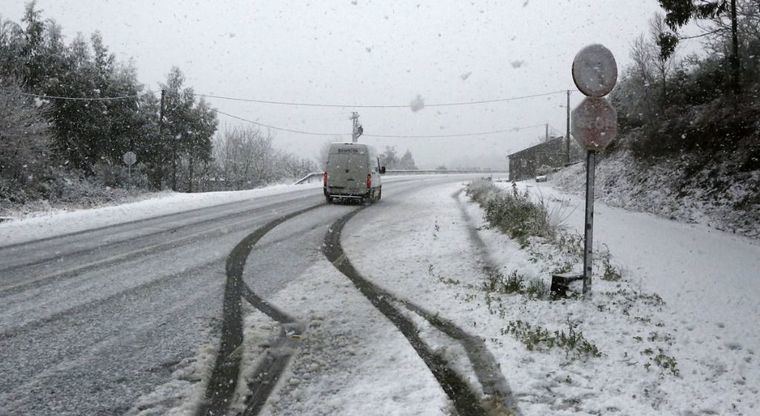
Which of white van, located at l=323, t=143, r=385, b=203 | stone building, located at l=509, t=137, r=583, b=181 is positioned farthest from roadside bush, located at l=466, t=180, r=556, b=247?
stone building, located at l=509, t=137, r=583, b=181

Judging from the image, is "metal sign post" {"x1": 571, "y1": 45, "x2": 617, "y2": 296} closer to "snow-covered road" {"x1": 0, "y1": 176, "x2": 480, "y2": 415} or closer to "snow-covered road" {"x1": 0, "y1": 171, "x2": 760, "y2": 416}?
"snow-covered road" {"x1": 0, "y1": 171, "x2": 760, "y2": 416}

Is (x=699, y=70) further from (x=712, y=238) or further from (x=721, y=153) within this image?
(x=712, y=238)

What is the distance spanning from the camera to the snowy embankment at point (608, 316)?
11.3ft

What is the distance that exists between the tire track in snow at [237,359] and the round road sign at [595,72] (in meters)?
4.13

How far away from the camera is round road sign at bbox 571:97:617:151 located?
199 inches

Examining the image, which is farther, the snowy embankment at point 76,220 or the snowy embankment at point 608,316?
the snowy embankment at point 76,220

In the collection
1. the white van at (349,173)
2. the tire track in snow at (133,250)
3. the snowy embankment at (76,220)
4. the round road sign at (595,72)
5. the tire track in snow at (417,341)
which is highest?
the round road sign at (595,72)

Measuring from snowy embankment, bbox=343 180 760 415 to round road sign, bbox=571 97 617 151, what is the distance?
1.85 m

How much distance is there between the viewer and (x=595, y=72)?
5.04m

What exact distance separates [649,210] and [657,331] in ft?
41.0

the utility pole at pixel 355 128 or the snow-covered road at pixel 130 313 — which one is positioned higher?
the utility pole at pixel 355 128

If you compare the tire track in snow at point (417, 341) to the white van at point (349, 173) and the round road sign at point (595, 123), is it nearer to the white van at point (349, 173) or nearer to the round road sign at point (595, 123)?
the round road sign at point (595, 123)

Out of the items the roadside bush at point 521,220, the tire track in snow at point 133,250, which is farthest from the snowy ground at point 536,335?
the tire track in snow at point 133,250

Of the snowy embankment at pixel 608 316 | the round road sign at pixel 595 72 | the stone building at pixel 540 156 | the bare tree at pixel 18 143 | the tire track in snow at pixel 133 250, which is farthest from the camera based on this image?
the stone building at pixel 540 156
